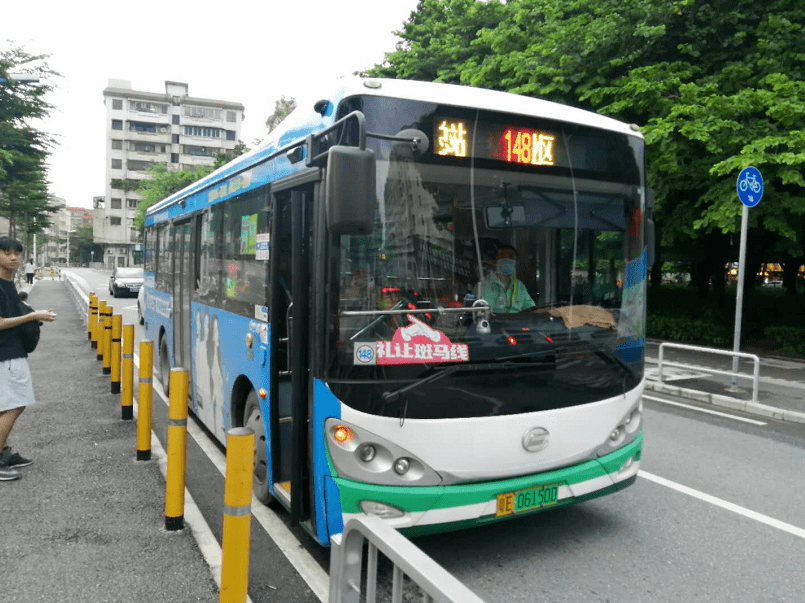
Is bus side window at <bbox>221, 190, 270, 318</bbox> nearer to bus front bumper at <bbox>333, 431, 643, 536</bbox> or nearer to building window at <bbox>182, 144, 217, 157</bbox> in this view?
bus front bumper at <bbox>333, 431, 643, 536</bbox>

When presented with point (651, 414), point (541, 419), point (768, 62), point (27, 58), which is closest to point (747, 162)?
point (768, 62)

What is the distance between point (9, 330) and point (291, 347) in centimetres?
271

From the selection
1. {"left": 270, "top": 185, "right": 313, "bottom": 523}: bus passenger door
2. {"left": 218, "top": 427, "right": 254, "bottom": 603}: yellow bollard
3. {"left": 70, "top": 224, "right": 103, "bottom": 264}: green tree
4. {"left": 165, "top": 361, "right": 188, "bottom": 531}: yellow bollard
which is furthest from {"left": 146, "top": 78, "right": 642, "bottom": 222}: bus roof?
{"left": 70, "top": 224, "right": 103, "bottom": 264}: green tree

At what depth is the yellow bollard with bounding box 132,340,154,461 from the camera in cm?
561

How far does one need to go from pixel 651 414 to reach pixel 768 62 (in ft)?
24.5

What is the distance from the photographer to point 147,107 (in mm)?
96312

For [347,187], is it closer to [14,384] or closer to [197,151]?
[14,384]

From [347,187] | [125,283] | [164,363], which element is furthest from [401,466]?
[125,283]

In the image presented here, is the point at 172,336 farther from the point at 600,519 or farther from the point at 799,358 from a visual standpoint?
the point at 799,358

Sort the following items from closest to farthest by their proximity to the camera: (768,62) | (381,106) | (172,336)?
(381,106)
(172,336)
(768,62)

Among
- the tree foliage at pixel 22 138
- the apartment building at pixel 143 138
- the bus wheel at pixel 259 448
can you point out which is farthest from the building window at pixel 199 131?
the bus wheel at pixel 259 448

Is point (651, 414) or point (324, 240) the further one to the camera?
point (651, 414)

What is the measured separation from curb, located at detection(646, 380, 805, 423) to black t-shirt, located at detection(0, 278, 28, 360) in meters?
9.01

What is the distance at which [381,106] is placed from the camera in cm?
369
